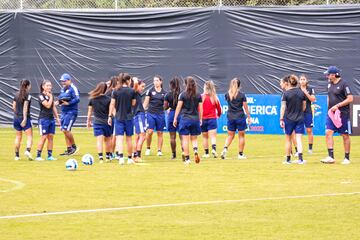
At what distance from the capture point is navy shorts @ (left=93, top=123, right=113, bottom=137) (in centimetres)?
2362

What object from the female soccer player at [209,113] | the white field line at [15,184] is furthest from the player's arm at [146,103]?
the white field line at [15,184]

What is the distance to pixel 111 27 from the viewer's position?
3853 cm

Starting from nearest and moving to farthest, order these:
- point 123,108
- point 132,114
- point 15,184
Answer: point 15,184 → point 123,108 → point 132,114

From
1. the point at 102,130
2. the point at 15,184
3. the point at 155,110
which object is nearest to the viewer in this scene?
the point at 15,184

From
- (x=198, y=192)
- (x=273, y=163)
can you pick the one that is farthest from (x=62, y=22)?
(x=198, y=192)

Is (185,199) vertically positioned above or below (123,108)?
below

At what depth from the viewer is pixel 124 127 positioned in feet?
74.7

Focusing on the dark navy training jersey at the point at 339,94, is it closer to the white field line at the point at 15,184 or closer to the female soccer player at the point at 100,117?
the female soccer player at the point at 100,117

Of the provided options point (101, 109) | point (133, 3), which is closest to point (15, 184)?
point (101, 109)

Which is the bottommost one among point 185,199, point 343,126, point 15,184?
point 185,199

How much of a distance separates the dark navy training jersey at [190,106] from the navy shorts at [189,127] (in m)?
0.09

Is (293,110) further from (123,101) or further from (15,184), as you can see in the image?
(15,184)

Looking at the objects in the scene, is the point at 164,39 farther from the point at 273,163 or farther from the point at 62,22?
the point at 273,163

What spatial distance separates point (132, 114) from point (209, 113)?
3095 mm
